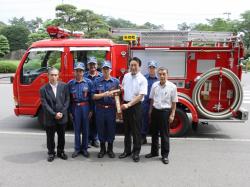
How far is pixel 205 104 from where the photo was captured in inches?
298

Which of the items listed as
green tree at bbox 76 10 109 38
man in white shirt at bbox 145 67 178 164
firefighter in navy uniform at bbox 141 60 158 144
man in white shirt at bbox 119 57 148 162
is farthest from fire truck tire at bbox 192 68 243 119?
green tree at bbox 76 10 109 38

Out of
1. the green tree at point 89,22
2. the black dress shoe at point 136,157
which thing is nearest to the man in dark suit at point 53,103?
the black dress shoe at point 136,157

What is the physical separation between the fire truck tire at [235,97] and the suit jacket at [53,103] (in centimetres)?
289

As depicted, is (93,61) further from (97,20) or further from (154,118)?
(97,20)

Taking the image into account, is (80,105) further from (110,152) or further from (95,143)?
(95,143)

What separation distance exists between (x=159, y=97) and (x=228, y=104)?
241 cm

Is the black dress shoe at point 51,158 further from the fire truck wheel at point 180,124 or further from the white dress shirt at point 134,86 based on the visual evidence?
the fire truck wheel at point 180,124

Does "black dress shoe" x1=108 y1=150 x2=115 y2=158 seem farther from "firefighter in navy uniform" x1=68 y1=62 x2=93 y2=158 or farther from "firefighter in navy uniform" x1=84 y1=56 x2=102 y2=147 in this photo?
"firefighter in navy uniform" x1=84 y1=56 x2=102 y2=147

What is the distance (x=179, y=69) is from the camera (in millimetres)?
7551

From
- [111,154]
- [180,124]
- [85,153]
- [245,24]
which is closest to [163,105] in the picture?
[111,154]

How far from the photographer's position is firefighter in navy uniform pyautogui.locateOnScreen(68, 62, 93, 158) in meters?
5.93

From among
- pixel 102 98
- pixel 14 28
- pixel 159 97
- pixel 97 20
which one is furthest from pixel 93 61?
pixel 14 28

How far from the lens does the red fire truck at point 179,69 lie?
739 centimetres

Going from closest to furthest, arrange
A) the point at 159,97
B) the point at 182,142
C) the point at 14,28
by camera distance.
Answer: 1. the point at 159,97
2. the point at 182,142
3. the point at 14,28
